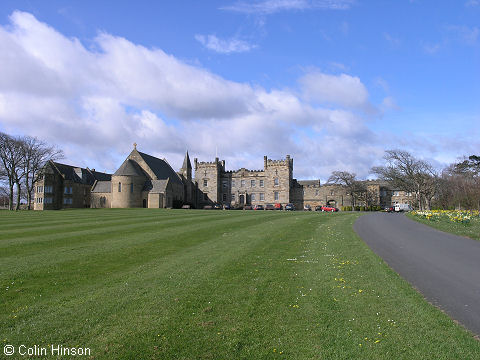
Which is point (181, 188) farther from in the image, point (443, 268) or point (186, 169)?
point (443, 268)

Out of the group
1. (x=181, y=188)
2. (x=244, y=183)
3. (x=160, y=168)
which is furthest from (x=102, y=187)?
(x=244, y=183)

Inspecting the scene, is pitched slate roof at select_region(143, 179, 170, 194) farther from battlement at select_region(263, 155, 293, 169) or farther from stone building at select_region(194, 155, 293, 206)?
battlement at select_region(263, 155, 293, 169)

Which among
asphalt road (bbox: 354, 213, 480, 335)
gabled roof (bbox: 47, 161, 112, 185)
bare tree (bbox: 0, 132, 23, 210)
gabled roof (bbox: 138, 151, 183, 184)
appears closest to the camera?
asphalt road (bbox: 354, 213, 480, 335)

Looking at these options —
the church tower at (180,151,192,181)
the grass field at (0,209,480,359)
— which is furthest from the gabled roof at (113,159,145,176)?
the grass field at (0,209,480,359)

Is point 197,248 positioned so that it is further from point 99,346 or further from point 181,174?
point 181,174

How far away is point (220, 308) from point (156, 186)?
65059mm

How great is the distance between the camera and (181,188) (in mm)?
82312

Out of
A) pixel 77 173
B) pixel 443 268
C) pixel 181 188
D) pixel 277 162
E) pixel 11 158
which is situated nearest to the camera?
pixel 443 268

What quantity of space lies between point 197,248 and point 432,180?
215ft

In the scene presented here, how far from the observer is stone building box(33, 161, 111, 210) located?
68625mm

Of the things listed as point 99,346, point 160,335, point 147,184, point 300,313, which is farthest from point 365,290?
point 147,184

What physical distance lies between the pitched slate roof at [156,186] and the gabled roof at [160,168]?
3.01m

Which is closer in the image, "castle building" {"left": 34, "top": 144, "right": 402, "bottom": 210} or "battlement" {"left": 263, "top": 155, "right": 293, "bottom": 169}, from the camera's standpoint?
"castle building" {"left": 34, "top": 144, "right": 402, "bottom": 210}

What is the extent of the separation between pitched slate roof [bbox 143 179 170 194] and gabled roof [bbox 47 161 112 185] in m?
17.6
